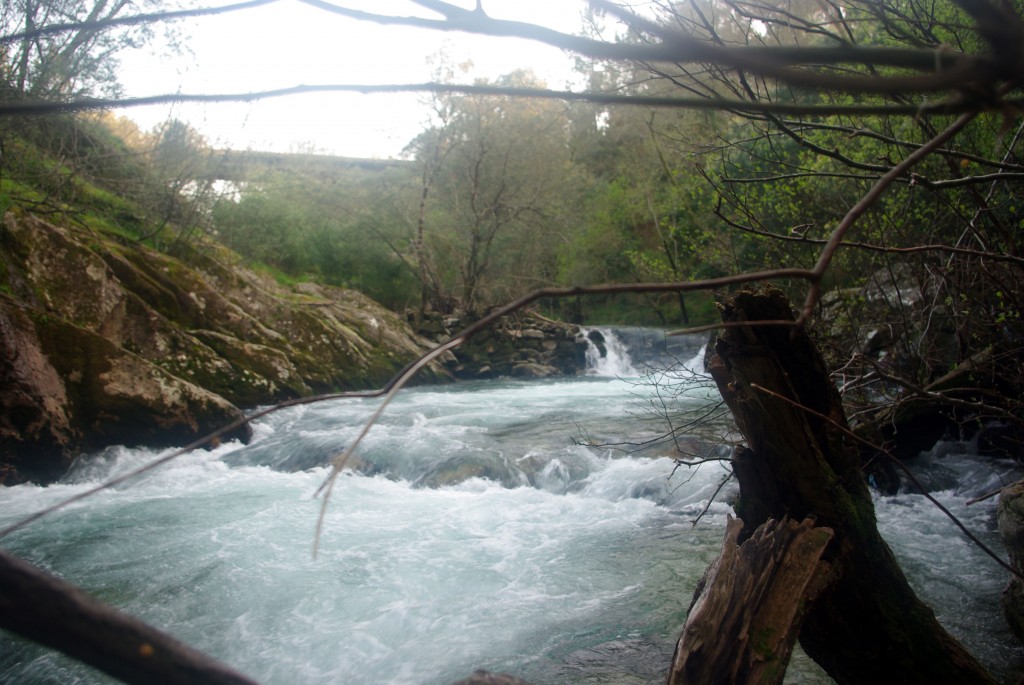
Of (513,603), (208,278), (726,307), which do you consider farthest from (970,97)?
(208,278)

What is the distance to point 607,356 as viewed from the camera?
20000 millimetres

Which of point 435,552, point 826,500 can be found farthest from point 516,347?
point 826,500

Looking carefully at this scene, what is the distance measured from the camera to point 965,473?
7.62 m

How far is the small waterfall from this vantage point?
19569 millimetres

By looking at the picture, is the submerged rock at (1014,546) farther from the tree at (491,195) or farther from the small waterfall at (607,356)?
the tree at (491,195)

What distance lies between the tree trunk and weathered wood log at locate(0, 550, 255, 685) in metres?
2.25

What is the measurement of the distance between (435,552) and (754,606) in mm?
4033

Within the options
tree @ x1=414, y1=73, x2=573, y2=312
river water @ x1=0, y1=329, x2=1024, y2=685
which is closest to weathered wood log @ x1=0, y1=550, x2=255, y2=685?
river water @ x1=0, y1=329, x2=1024, y2=685

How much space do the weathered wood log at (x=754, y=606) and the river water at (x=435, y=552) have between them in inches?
46.4

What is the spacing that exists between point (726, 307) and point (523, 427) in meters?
8.20

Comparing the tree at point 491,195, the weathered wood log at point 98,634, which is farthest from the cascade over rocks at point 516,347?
the weathered wood log at point 98,634

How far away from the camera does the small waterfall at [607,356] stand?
64.2ft

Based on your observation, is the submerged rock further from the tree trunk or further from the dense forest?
the tree trunk

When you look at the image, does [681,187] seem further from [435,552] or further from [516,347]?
[435,552]
